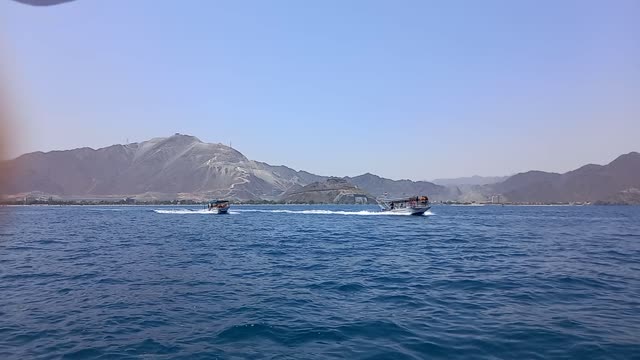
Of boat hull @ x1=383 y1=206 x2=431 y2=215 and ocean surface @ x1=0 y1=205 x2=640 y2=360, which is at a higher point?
boat hull @ x1=383 y1=206 x2=431 y2=215

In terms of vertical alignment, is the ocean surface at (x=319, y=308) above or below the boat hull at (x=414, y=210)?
below

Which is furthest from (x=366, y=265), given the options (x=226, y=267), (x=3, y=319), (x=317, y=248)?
(x=3, y=319)

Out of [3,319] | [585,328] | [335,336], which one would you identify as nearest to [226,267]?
[3,319]

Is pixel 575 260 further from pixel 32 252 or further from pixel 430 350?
pixel 32 252

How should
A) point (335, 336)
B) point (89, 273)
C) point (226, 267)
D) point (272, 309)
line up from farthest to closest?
point (226, 267), point (89, 273), point (272, 309), point (335, 336)

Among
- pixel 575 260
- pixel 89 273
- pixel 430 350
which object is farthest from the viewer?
pixel 575 260

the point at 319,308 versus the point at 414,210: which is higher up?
the point at 414,210

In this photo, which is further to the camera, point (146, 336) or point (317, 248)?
point (317, 248)

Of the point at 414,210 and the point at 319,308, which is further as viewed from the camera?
the point at 414,210

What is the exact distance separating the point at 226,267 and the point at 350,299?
39.8 feet

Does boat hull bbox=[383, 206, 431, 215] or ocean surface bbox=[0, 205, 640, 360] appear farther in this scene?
boat hull bbox=[383, 206, 431, 215]

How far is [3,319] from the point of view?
50.1 ft

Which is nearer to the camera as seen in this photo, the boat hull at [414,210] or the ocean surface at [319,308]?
the ocean surface at [319,308]

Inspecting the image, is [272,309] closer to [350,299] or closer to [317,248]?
[350,299]
